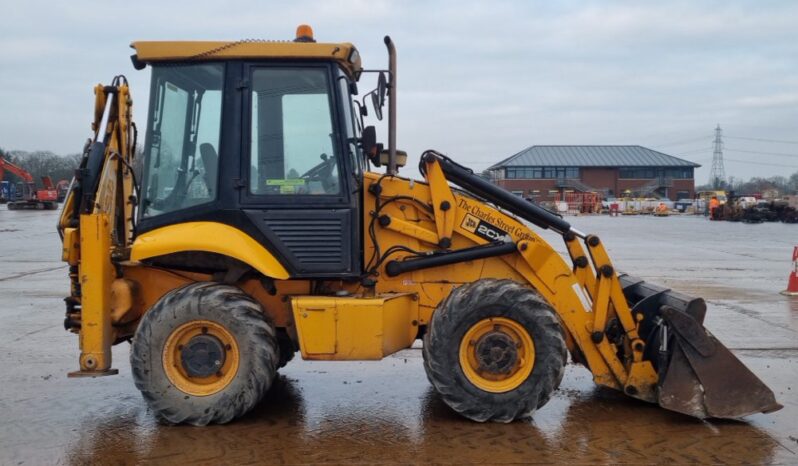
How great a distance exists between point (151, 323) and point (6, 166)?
54.2m

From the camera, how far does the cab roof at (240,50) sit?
18.3ft

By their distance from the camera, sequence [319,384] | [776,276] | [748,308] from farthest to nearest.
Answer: [776,276] < [748,308] < [319,384]

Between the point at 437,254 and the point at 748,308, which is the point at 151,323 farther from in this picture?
the point at 748,308

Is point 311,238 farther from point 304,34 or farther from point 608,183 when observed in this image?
point 608,183

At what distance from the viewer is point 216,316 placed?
214 inches

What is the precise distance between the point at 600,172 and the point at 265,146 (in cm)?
8613

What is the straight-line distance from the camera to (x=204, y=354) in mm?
5508

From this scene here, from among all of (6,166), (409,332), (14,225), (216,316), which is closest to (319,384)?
(409,332)

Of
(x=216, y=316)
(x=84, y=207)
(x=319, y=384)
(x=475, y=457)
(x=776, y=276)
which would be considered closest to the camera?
(x=475, y=457)

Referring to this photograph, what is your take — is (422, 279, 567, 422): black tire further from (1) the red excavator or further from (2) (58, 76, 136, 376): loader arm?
(1) the red excavator

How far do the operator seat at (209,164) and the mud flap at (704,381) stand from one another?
3573 millimetres

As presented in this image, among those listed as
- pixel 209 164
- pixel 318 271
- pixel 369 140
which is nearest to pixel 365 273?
pixel 318 271

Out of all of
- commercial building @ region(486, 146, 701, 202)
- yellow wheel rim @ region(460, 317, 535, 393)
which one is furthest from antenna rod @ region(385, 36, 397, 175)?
commercial building @ region(486, 146, 701, 202)

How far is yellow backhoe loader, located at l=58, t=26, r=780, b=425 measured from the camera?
5500 mm
